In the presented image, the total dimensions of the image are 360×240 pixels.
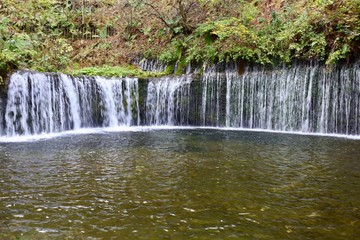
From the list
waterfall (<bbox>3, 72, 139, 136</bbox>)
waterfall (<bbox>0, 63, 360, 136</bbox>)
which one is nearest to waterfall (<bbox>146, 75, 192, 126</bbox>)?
waterfall (<bbox>0, 63, 360, 136</bbox>)

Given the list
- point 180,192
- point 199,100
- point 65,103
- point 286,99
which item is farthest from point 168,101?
point 180,192

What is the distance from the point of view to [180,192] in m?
5.51

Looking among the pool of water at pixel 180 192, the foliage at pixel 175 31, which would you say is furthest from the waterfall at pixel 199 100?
the pool of water at pixel 180 192

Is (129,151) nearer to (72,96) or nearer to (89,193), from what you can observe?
(89,193)

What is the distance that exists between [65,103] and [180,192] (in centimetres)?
1049

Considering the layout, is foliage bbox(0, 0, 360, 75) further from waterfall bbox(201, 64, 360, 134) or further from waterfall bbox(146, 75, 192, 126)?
waterfall bbox(146, 75, 192, 126)

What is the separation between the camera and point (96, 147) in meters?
9.79

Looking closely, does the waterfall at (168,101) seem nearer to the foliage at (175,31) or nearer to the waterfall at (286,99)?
the waterfall at (286,99)

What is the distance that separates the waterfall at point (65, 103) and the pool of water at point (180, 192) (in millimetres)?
4109

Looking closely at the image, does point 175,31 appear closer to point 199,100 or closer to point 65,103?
point 199,100

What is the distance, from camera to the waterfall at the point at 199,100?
13.0 metres

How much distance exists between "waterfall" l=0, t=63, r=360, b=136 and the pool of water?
394 centimetres

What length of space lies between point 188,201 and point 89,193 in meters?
1.62

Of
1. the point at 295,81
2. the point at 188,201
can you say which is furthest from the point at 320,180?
the point at 295,81
